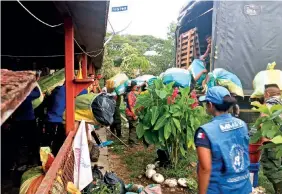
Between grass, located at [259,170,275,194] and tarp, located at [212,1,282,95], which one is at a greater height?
tarp, located at [212,1,282,95]

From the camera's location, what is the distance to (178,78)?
19.8 feet

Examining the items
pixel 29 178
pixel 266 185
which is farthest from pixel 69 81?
pixel 266 185

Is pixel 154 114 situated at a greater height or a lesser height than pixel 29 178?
greater

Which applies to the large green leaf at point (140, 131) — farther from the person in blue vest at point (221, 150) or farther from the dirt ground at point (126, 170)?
the person in blue vest at point (221, 150)

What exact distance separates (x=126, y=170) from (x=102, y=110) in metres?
2.09

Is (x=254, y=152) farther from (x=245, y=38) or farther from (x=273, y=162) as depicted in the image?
(x=245, y=38)

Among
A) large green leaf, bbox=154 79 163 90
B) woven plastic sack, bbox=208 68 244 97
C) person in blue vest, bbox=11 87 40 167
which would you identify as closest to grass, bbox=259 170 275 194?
woven plastic sack, bbox=208 68 244 97

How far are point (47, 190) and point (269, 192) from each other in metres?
3.79

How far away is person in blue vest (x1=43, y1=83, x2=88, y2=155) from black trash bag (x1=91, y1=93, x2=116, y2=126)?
42.8 inches

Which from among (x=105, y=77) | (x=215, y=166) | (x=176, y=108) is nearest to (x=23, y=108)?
(x=176, y=108)

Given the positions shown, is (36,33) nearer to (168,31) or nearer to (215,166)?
(215,166)

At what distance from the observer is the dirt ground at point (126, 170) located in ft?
16.5

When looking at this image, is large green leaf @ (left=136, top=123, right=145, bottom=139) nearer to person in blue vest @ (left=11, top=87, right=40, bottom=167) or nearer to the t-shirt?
person in blue vest @ (left=11, top=87, right=40, bottom=167)

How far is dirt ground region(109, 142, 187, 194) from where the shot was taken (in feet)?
16.5
